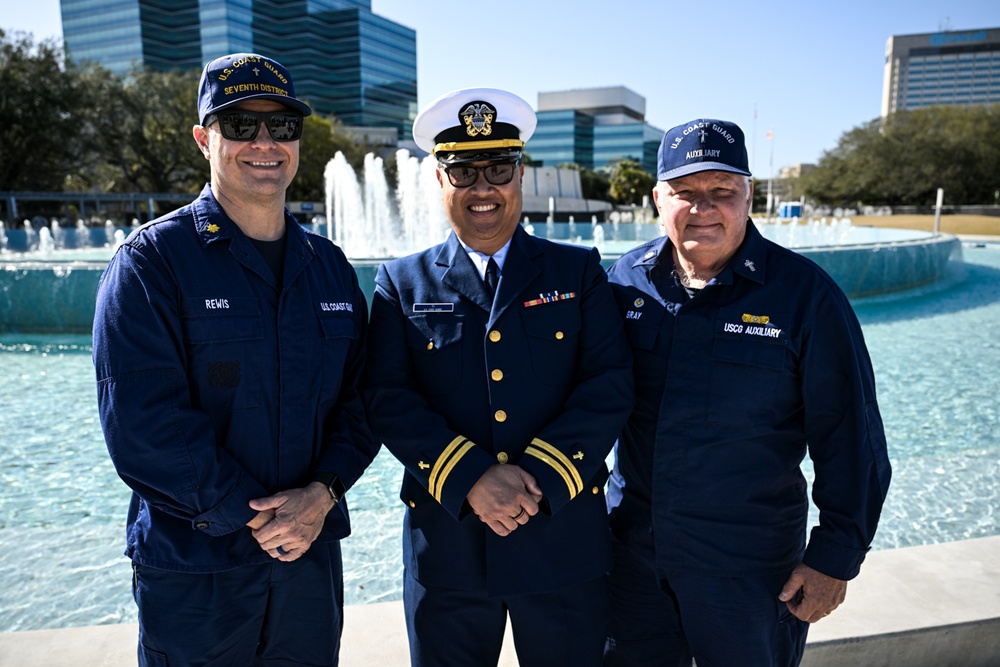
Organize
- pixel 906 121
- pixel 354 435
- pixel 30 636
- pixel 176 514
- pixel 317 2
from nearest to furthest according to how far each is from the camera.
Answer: pixel 176 514 < pixel 354 435 < pixel 30 636 < pixel 906 121 < pixel 317 2

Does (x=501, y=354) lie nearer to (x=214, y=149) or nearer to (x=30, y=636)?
(x=214, y=149)

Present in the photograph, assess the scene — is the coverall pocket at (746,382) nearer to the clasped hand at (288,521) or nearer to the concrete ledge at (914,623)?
the concrete ledge at (914,623)

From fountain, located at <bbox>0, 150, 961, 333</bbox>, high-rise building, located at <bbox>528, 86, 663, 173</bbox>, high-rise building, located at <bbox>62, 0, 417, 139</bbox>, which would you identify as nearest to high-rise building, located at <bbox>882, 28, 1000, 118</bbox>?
high-rise building, located at <bbox>528, 86, 663, 173</bbox>

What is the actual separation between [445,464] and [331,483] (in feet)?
1.16

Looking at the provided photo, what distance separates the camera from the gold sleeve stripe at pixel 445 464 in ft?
6.05

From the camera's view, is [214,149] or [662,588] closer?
[214,149]

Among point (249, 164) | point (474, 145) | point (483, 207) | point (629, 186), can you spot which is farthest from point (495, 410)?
point (629, 186)

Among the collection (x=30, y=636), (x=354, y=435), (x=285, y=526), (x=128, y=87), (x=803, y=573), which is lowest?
(x=30, y=636)

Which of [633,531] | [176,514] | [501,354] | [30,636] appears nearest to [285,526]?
[176,514]

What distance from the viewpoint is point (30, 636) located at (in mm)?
2295

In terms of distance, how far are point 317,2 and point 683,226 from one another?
9047 cm

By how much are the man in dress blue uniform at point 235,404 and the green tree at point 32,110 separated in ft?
127

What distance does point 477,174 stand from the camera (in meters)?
2.06

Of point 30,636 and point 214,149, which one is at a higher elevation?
point 214,149
